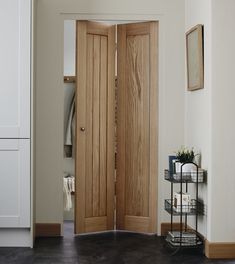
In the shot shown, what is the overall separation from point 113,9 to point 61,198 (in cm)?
188

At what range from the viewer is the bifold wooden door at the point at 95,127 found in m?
5.01

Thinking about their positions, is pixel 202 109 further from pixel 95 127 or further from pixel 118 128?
pixel 95 127

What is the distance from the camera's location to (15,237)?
4.46 metres

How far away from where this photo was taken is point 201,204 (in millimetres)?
4402

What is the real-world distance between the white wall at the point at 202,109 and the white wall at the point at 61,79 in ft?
0.56

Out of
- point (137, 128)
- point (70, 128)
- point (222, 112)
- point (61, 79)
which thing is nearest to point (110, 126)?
point (137, 128)

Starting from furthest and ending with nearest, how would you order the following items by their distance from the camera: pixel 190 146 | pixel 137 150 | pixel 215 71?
pixel 137 150 → pixel 190 146 → pixel 215 71

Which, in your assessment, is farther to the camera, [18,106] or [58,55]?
[58,55]

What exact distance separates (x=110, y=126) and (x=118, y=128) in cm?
9

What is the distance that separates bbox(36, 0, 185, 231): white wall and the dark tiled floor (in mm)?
364

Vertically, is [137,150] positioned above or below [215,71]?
below

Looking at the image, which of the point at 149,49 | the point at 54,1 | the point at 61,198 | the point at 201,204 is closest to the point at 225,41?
the point at 149,49

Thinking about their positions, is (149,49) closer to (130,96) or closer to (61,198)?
(130,96)

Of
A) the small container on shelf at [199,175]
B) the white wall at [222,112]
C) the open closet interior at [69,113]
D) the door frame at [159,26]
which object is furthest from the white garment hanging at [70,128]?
the white wall at [222,112]
